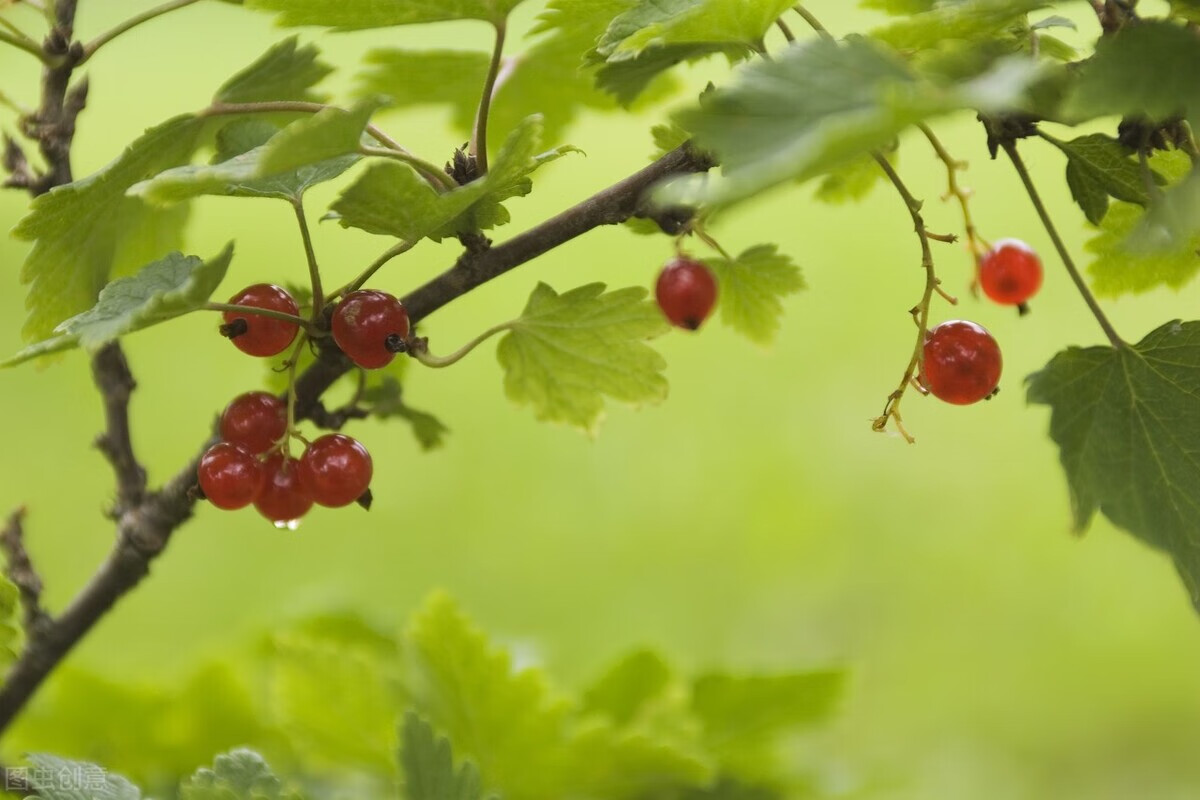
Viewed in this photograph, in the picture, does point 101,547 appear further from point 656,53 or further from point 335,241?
point 656,53

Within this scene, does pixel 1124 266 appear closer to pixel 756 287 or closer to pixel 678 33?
pixel 756 287

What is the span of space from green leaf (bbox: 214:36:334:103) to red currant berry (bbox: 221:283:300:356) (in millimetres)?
199

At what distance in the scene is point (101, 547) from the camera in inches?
90.2

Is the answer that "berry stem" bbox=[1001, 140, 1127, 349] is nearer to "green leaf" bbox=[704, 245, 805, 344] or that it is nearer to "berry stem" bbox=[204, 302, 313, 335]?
"green leaf" bbox=[704, 245, 805, 344]

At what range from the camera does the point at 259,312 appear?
66 centimetres

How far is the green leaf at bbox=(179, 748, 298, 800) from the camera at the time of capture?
0.66 meters

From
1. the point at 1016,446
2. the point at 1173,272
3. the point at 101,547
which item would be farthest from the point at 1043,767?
the point at 101,547

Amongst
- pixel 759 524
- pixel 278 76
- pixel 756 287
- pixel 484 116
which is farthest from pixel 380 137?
pixel 759 524

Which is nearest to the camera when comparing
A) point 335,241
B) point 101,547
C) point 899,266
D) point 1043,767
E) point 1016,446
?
point 1043,767

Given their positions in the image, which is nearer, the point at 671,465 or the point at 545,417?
the point at 545,417

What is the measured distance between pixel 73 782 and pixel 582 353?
0.38 m

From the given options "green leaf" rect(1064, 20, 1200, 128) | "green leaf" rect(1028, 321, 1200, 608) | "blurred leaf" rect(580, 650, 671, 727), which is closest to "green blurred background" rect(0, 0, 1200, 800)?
"blurred leaf" rect(580, 650, 671, 727)

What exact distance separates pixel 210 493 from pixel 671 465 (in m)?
1.87

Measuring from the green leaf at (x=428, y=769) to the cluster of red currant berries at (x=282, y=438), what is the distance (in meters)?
0.14
